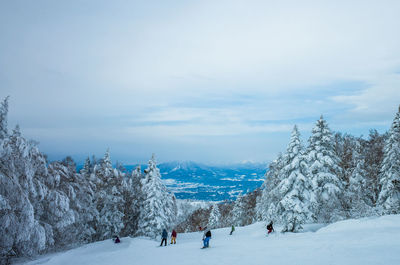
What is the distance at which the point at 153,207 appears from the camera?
34375 mm

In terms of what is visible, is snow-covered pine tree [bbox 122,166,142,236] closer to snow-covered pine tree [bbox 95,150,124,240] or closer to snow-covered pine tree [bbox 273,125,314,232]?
snow-covered pine tree [bbox 95,150,124,240]

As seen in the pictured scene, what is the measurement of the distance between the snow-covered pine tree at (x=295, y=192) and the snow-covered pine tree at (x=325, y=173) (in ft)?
4.46

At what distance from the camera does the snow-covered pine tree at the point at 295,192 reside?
24719 millimetres

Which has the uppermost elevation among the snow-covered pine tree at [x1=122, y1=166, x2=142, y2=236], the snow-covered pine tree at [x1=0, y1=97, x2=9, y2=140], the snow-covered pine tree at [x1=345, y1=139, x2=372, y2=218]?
the snow-covered pine tree at [x1=0, y1=97, x2=9, y2=140]

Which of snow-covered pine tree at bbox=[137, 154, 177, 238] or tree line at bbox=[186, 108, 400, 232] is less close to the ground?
tree line at bbox=[186, 108, 400, 232]

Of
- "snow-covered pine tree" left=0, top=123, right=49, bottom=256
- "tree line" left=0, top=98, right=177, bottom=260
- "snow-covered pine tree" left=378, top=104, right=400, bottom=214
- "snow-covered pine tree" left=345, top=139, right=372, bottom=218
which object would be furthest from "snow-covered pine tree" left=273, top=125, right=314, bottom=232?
"snow-covered pine tree" left=0, top=123, right=49, bottom=256

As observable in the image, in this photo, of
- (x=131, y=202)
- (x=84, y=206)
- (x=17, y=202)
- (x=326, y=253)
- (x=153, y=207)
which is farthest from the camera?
(x=131, y=202)

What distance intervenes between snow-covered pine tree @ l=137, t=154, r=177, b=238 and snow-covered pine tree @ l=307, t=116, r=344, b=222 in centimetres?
1952

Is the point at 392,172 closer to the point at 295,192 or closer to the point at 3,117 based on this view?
the point at 295,192

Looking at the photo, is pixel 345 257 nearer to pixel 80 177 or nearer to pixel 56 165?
pixel 56 165

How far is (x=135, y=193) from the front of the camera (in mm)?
39781

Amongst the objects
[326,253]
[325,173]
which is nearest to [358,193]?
[325,173]

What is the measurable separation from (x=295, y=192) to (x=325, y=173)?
4273 mm

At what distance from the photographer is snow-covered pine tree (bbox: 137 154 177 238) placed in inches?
1344
